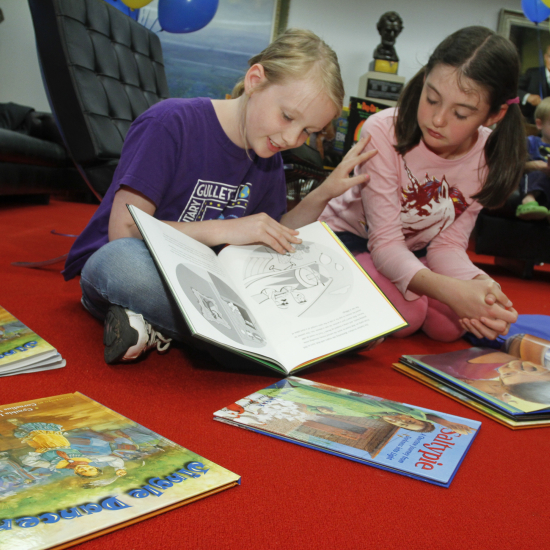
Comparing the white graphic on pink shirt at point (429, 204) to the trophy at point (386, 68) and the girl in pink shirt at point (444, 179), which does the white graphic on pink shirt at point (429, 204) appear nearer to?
the girl in pink shirt at point (444, 179)

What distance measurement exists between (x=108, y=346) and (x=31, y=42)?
3.93 meters

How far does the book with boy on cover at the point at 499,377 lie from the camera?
72 centimetres

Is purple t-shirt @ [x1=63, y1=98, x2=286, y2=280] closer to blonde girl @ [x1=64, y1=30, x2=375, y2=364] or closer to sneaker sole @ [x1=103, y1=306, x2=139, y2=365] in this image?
blonde girl @ [x1=64, y1=30, x2=375, y2=364]

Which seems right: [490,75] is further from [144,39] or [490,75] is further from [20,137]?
[20,137]

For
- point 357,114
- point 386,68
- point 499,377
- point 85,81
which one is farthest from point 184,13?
point 499,377

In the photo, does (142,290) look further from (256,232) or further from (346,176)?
(346,176)

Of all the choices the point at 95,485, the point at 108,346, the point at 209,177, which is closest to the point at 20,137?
the point at 209,177

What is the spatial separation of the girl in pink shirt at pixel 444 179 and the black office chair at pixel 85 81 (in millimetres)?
695

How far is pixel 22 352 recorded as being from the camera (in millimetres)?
713

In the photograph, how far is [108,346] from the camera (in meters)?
0.78

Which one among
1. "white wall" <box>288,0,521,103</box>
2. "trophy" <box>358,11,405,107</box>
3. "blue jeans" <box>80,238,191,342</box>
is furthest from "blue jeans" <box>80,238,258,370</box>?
"white wall" <box>288,0,521,103</box>

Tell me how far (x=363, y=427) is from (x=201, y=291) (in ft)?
0.90

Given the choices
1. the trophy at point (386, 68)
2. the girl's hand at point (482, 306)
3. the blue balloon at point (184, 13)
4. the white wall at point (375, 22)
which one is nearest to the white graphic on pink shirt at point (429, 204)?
the girl's hand at point (482, 306)

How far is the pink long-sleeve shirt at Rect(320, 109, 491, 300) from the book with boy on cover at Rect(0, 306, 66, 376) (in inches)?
27.3
